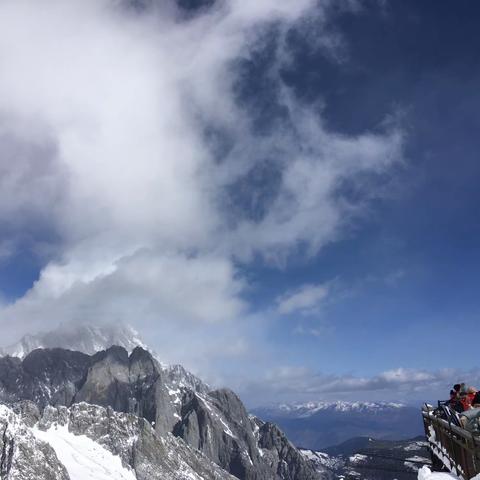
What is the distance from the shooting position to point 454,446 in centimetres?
1927

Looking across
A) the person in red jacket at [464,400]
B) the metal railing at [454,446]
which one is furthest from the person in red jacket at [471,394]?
the metal railing at [454,446]

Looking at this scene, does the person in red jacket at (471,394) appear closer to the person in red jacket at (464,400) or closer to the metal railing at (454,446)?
the person in red jacket at (464,400)

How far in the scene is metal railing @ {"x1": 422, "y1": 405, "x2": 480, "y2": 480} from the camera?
16141 mm

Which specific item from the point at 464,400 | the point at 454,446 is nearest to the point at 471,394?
the point at 464,400

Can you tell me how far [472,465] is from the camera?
16.7 metres

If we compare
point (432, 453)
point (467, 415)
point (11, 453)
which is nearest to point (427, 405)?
point (432, 453)

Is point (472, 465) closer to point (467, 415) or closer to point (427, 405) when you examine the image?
point (467, 415)

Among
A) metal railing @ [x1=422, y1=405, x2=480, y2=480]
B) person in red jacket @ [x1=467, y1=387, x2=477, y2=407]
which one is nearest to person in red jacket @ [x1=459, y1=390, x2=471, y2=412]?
person in red jacket @ [x1=467, y1=387, x2=477, y2=407]

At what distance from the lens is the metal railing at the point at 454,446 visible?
53.0 feet

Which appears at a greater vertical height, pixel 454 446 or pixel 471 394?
pixel 471 394

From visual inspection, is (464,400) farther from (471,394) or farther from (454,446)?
(454,446)

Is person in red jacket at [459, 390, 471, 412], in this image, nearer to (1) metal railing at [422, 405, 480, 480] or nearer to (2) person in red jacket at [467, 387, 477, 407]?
(2) person in red jacket at [467, 387, 477, 407]

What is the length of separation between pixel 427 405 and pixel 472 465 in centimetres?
877

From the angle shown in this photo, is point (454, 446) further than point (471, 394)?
No
